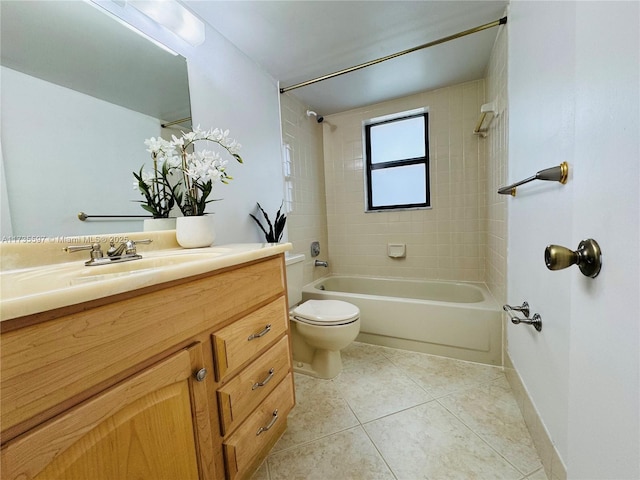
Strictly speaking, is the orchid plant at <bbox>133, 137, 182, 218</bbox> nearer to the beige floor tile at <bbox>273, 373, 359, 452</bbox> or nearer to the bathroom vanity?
the bathroom vanity

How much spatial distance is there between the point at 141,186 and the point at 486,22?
2126 mm

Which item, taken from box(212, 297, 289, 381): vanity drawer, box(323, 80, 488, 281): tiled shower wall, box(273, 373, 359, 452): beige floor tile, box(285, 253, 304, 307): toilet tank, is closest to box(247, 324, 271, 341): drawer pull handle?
box(212, 297, 289, 381): vanity drawer

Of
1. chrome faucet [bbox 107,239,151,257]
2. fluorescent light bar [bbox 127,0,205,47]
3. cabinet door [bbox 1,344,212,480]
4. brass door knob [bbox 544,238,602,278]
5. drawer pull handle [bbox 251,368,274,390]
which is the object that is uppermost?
fluorescent light bar [bbox 127,0,205,47]

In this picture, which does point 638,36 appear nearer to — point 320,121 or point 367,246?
point 367,246

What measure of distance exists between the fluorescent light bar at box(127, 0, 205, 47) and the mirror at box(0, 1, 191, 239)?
0.37 feet

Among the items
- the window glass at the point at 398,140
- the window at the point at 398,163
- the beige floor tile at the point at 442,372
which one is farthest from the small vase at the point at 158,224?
the window glass at the point at 398,140

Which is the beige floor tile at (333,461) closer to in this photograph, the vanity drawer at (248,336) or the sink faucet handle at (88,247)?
the vanity drawer at (248,336)

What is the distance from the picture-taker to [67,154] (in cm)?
87

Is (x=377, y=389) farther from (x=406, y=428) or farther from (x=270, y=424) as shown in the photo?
(x=270, y=424)

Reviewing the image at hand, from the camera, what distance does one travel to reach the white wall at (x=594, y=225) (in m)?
0.37

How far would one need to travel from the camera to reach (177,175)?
1.22 metres

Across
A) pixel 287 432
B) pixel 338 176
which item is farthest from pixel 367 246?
pixel 287 432


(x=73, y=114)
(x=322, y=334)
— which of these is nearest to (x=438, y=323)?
(x=322, y=334)

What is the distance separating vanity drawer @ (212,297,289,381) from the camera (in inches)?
28.6
